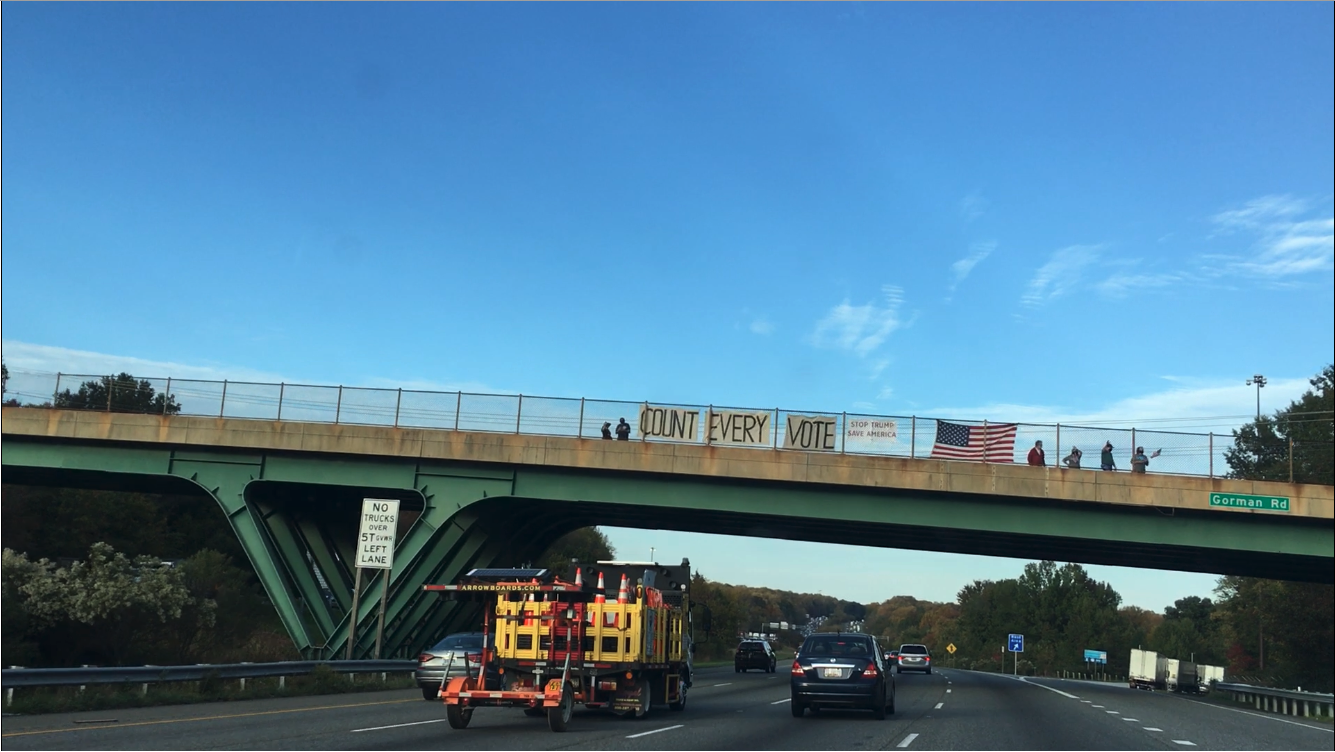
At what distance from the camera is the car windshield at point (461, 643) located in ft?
73.5

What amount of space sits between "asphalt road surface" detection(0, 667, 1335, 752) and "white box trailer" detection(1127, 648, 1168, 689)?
35012mm

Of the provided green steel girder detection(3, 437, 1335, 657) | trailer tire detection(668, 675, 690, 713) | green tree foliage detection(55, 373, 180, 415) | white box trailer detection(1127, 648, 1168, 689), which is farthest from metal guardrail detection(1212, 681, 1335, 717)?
green tree foliage detection(55, 373, 180, 415)

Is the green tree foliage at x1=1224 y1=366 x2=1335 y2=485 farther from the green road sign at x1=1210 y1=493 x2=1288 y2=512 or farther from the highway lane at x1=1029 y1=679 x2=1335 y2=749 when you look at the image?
the highway lane at x1=1029 y1=679 x2=1335 y2=749

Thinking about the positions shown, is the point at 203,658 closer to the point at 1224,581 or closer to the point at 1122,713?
the point at 1122,713

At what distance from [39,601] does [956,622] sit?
162 m

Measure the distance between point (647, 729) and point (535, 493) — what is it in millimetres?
17991

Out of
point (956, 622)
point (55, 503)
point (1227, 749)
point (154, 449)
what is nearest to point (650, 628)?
point (1227, 749)

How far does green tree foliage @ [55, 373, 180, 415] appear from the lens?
118 ft

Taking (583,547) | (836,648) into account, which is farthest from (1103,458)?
(583,547)

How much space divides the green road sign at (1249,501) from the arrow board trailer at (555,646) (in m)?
19.5

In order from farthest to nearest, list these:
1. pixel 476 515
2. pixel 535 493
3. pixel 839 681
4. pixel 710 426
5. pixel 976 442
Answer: pixel 476 515 → pixel 535 493 → pixel 710 426 → pixel 976 442 → pixel 839 681

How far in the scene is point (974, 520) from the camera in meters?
32.6

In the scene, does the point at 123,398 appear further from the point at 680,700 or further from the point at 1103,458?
the point at 1103,458

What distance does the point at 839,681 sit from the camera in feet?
65.5
